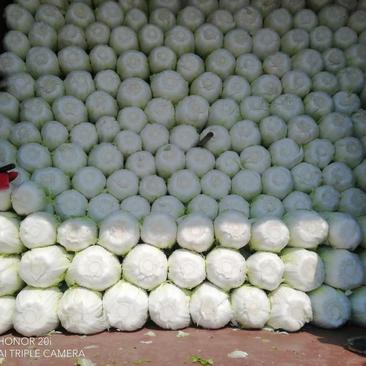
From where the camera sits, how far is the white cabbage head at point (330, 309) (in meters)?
4.17

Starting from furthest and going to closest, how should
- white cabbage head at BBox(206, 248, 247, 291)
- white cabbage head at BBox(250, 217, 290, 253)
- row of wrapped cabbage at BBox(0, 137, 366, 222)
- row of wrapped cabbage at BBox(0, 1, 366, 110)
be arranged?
row of wrapped cabbage at BBox(0, 1, 366, 110)
row of wrapped cabbage at BBox(0, 137, 366, 222)
white cabbage head at BBox(250, 217, 290, 253)
white cabbage head at BBox(206, 248, 247, 291)

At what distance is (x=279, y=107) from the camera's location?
4902mm

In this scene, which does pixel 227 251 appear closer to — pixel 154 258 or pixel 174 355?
pixel 154 258

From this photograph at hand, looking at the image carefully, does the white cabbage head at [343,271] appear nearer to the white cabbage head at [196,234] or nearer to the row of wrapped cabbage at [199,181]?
the row of wrapped cabbage at [199,181]

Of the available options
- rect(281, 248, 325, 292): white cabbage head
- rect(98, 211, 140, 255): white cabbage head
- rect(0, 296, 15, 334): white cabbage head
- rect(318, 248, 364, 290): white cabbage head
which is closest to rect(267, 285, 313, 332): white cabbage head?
rect(281, 248, 325, 292): white cabbage head

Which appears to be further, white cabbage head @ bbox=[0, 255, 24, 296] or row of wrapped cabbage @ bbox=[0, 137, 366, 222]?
row of wrapped cabbage @ bbox=[0, 137, 366, 222]

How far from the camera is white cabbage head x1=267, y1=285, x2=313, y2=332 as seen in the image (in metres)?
4.11

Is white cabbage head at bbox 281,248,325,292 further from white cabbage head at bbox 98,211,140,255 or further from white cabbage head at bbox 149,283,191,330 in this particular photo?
white cabbage head at bbox 98,211,140,255

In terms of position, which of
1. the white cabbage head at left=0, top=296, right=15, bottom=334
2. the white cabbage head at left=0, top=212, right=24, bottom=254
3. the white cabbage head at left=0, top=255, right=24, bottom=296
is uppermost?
the white cabbage head at left=0, top=212, right=24, bottom=254

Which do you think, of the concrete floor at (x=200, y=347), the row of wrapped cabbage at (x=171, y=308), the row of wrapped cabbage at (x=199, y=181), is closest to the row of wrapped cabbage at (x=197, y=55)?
the row of wrapped cabbage at (x=199, y=181)

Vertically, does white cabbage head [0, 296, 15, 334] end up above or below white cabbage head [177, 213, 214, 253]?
below

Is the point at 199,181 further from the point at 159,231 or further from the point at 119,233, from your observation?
the point at 119,233

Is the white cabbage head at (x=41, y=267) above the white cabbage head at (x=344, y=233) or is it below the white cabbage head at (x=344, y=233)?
below

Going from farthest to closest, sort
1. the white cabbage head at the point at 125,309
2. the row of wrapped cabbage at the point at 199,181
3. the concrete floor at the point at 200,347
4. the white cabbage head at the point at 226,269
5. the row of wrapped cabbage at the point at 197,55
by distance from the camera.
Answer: the row of wrapped cabbage at the point at 197,55, the row of wrapped cabbage at the point at 199,181, the white cabbage head at the point at 226,269, the white cabbage head at the point at 125,309, the concrete floor at the point at 200,347
